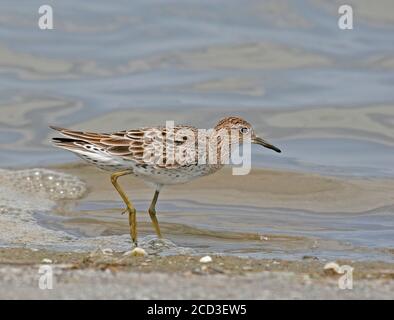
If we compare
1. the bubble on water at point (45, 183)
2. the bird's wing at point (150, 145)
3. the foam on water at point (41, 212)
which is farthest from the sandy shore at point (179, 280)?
the bubble on water at point (45, 183)

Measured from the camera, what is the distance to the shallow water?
10703 millimetres

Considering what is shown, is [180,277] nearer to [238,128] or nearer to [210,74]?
[238,128]

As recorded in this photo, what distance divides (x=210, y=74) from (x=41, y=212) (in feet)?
18.5

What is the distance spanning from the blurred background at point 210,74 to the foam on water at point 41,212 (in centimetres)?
A: 97

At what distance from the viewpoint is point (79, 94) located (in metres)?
15.0

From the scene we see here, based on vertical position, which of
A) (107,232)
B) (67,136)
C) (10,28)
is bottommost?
(107,232)

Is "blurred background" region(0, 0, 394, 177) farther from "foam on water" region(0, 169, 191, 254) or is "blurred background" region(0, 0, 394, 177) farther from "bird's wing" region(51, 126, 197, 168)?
"bird's wing" region(51, 126, 197, 168)

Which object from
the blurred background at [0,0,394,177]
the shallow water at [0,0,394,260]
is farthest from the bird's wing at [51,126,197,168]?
the blurred background at [0,0,394,177]

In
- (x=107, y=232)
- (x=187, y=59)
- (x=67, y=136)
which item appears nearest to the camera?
(x=67, y=136)

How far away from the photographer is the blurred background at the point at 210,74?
1371 cm

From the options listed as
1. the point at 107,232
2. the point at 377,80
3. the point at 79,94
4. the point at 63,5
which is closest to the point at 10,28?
the point at 63,5

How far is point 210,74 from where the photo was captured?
51.5ft
